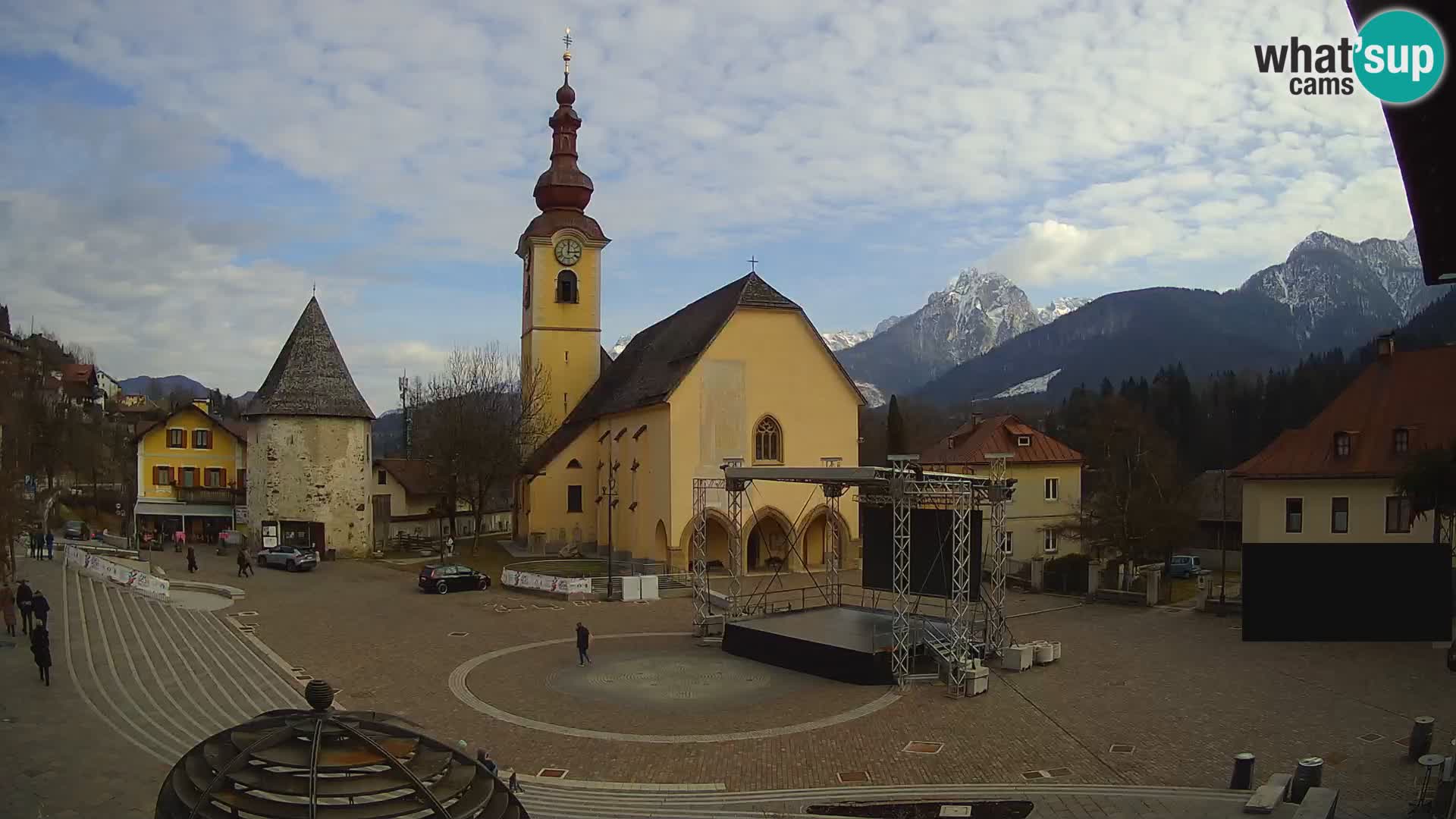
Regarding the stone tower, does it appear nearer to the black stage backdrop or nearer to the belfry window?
the belfry window

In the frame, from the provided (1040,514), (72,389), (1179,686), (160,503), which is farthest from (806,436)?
(72,389)

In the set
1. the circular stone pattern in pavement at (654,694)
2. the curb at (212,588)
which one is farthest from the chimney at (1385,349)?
the curb at (212,588)

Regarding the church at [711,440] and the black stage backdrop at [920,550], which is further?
the church at [711,440]

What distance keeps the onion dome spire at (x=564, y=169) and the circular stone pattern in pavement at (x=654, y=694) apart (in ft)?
106

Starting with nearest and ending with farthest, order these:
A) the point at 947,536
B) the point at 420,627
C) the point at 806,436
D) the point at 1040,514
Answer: the point at 947,536 → the point at 420,627 → the point at 806,436 → the point at 1040,514

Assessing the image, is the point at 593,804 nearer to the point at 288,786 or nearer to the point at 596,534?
the point at 288,786

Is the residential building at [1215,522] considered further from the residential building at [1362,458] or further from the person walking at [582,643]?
the person walking at [582,643]

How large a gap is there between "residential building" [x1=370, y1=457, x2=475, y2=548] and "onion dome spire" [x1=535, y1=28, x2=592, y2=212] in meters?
16.3

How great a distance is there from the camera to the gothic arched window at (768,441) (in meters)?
39.5

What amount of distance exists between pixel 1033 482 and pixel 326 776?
41192 mm

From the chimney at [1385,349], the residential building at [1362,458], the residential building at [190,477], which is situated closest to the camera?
the residential building at [1362,458]

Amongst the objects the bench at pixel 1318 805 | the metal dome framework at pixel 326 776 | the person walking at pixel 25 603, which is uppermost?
the metal dome framework at pixel 326 776

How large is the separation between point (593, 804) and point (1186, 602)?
2578 cm

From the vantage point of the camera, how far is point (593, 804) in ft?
43.7
